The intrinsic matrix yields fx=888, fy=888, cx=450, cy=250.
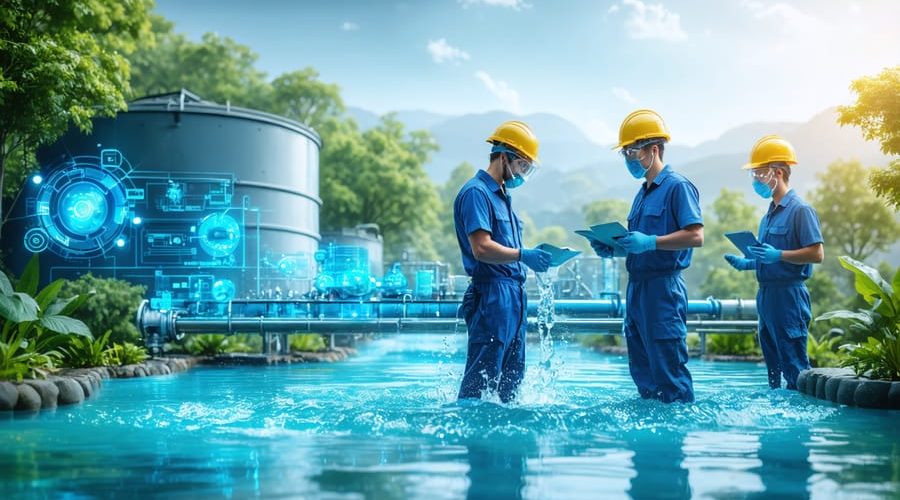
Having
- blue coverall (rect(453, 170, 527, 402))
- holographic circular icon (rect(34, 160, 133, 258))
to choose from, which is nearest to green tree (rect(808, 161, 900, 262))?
holographic circular icon (rect(34, 160, 133, 258))

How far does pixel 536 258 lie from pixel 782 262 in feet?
9.66

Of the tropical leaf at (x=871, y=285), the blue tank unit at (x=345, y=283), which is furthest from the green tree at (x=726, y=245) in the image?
the tropical leaf at (x=871, y=285)

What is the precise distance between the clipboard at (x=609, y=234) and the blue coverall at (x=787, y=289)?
6.96 feet

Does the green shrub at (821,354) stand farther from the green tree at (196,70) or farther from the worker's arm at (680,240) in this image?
the green tree at (196,70)

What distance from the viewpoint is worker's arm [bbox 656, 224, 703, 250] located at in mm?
5344

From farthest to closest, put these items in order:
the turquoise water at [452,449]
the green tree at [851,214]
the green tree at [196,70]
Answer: the green tree at [196,70], the green tree at [851,214], the turquoise water at [452,449]

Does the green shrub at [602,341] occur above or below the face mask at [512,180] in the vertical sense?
below

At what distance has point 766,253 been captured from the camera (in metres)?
6.97

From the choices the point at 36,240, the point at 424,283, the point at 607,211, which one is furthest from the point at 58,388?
the point at 607,211

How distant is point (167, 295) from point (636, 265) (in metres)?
11.1

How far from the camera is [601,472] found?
379 cm

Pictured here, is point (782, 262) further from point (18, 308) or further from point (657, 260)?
point (18, 308)

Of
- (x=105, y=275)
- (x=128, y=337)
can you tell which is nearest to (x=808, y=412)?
(x=128, y=337)

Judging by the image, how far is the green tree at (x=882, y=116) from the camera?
11352 millimetres
